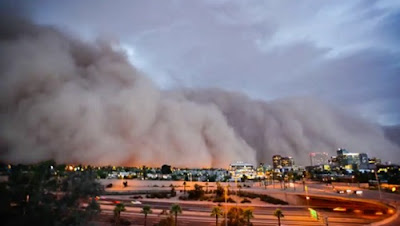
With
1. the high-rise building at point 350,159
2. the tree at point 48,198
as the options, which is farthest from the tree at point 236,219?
the high-rise building at point 350,159

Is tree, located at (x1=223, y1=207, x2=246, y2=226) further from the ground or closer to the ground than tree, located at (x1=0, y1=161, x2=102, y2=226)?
closer to the ground

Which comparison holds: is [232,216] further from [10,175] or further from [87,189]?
[10,175]

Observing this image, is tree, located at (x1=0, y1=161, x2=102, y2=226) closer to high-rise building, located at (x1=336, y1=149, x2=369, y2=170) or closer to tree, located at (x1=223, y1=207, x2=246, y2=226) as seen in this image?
tree, located at (x1=223, y1=207, x2=246, y2=226)

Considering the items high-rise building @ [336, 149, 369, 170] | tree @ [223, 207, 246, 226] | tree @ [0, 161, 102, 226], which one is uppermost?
high-rise building @ [336, 149, 369, 170]

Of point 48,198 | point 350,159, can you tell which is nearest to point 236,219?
point 48,198

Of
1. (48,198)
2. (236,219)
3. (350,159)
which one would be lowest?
(236,219)

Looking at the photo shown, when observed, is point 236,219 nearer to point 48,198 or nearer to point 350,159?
point 48,198

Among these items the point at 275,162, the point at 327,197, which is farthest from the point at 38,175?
the point at 275,162

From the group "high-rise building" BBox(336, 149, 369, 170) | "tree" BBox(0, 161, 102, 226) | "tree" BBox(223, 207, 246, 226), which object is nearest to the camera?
"tree" BBox(0, 161, 102, 226)

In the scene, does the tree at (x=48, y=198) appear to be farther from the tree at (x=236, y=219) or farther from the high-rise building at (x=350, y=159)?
the high-rise building at (x=350, y=159)

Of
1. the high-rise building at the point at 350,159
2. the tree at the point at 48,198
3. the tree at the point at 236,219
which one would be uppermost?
the high-rise building at the point at 350,159

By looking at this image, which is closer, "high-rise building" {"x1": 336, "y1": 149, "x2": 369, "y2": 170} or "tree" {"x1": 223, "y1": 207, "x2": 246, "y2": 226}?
"tree" {"x1": 223, "y1": 207, "x2": 246, "y2": 226}

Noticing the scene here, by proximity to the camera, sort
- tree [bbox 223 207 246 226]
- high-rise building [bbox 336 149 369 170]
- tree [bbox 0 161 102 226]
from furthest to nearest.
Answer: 1. high-rise building [bbox 336 149 369 170]
2. tree [bbox 223 207 246 226]
3. tree [bbox 0 161 102 226]

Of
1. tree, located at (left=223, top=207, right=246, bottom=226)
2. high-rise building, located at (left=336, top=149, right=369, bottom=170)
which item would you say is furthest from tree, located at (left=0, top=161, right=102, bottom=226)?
high-rise building, located at (left=336, top=149, right=369, bottom=170)
